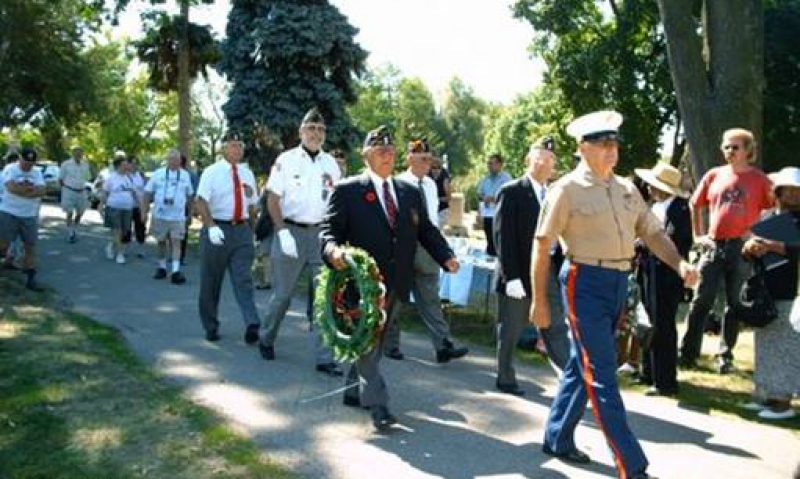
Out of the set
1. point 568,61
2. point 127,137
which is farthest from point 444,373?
point 127,137

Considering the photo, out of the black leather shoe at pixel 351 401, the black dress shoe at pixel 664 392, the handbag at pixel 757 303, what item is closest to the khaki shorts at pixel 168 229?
the black leather shoe at pixel 351 401

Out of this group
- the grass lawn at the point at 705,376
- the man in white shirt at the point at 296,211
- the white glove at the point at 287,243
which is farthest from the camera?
the man in white shirt at the point at 296,211

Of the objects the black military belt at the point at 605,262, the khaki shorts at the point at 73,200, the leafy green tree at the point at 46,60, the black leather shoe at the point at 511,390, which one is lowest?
the black leather shoe at the point at 511,390

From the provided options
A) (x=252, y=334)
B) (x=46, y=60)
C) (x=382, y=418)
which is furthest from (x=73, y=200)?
(x=46, y=60)

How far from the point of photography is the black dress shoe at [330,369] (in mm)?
7754

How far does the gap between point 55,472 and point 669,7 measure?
830 centimetres

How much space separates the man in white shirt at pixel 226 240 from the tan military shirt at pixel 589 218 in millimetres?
4634

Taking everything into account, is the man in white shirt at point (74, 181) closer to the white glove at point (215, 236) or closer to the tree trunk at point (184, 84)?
the tree trunk at point (184, 84)

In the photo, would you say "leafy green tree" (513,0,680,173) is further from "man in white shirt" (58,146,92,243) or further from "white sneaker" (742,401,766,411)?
"white sneaker" (742,401,766,411)

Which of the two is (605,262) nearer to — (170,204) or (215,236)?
(215,236)

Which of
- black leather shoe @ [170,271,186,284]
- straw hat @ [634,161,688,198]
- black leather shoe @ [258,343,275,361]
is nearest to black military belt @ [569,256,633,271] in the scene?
straw hat @ [634,161,688,198]

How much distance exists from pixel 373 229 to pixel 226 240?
3.25 meters

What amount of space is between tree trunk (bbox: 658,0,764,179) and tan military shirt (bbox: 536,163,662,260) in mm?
5138

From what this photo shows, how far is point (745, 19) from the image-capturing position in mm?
9883
